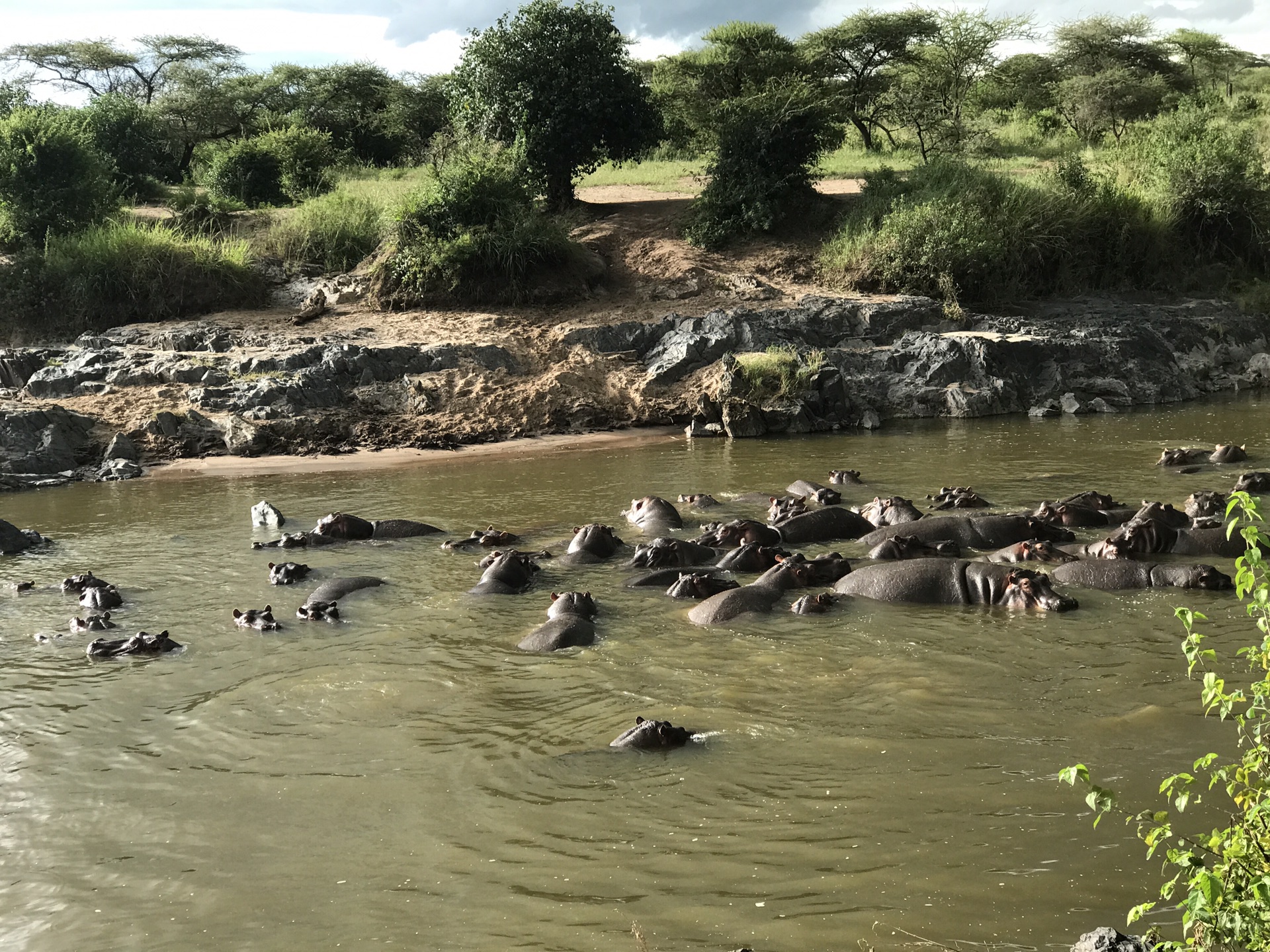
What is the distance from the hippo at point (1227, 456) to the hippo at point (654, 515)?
6.45 metres

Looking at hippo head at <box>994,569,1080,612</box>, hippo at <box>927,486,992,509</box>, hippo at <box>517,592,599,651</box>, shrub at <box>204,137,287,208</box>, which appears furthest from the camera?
shrub at <box>204,137,287,208</box>

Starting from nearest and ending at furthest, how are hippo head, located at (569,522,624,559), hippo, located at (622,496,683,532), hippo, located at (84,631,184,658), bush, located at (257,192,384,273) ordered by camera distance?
hippo, located at (84,631,184,658) → hippo head, located at (569,522,624,559) → hippo, located at (622,496,683,532) → bush, located at (257,192,384,273)

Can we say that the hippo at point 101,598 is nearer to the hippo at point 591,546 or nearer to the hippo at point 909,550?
the hippo at point 591,546

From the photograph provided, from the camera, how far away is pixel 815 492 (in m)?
12.1

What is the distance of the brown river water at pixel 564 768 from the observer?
174 inches

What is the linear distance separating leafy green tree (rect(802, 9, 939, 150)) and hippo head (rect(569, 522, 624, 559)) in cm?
2252

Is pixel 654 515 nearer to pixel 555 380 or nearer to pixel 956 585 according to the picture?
pixel 956 585

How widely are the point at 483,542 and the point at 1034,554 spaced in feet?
15.4

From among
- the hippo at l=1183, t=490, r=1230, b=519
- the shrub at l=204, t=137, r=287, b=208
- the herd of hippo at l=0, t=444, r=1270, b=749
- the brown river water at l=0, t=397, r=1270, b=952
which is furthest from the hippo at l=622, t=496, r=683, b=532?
the shrub at l=204, t=137, r=287, b=208

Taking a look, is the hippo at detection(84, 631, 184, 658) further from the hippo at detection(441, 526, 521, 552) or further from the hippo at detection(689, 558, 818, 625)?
the hippo at detection(689, 558, 818, 625)

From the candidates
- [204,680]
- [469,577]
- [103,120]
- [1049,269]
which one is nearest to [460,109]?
[103,120]

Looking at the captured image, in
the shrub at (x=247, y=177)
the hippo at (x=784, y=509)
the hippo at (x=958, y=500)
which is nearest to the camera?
the hippo at (x=784, y=509)

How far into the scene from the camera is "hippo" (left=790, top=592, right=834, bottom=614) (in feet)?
26.7

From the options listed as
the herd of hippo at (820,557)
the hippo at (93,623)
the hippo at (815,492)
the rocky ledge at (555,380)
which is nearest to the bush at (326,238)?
the rocky ledge at (555,380)
